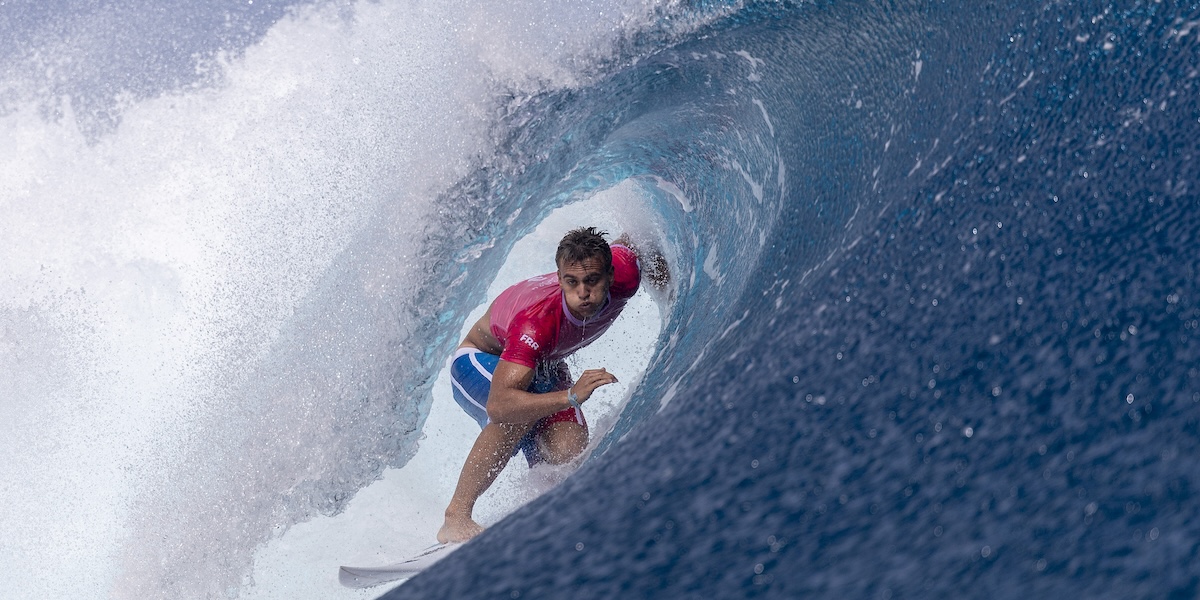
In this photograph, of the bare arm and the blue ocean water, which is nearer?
the blue ocean water

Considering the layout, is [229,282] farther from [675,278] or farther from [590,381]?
[590,381]

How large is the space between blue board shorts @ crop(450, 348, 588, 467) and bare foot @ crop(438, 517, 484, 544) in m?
0.22

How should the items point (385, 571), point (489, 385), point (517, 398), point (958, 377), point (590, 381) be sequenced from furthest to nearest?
point (489, 385), point (385, 571), point (517, 398), point (590, 381), point (958, 377)

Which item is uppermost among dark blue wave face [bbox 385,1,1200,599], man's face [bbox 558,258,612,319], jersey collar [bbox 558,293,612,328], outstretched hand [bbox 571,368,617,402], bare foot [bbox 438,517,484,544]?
jersey collar [bbox 558,293,612,328]

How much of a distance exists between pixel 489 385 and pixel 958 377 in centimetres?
174

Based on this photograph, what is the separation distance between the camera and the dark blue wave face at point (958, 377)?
88 cm

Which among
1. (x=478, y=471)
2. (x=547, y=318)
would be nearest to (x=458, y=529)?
(x=478, y=471)

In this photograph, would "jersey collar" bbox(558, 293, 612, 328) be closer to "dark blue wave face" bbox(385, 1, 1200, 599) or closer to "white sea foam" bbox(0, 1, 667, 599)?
"dark blue wave face" bbox(385, 1, 1200, 599)

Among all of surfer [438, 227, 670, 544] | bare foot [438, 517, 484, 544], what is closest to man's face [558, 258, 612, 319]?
surfer [438, 227, 670, 544]

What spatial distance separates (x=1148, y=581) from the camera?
2.57ft

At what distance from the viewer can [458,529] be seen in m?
2.49

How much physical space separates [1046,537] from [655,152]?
2.58 meters

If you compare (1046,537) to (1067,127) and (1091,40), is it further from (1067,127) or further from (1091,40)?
(1091,40)

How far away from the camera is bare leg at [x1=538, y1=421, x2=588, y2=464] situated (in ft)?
8.29
